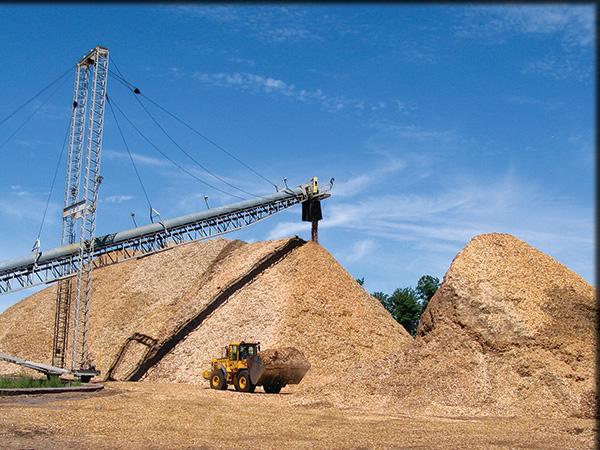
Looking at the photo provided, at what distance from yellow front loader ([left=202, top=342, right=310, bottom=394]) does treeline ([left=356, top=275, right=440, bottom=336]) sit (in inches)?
1426

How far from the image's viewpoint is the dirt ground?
50.3 ft

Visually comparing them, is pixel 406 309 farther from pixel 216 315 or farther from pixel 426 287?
pixel 216 315

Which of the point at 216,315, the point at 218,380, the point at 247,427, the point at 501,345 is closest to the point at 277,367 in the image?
the point at 218,380

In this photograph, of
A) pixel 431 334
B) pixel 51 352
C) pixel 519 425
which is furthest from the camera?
pixel 51 352

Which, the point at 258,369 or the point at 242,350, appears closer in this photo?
the point at 258,369

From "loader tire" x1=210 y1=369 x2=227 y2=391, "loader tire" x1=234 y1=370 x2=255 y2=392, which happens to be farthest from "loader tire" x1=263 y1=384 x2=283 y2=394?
"loader tire" x1=210 y1=369 x2=227 y2=391

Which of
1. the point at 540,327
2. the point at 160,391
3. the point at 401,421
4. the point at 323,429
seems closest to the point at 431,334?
the point at 540,327

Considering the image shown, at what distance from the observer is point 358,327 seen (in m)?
38.5

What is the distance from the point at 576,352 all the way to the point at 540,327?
5.27ft

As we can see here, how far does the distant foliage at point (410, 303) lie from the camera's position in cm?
6581

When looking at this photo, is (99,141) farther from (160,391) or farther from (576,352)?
(576,352)

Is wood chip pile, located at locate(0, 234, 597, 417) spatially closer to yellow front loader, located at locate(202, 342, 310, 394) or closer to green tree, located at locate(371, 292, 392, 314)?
yellow front loader, located at locate(202, 342, 310, 394)

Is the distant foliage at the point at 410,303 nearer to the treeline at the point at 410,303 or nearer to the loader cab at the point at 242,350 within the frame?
the treeline at the point at 410,303

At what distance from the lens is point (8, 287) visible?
3997cm
